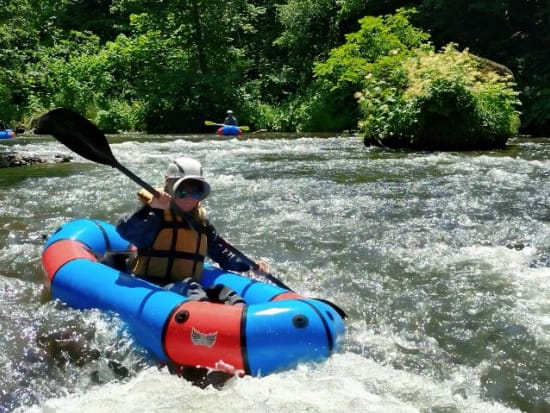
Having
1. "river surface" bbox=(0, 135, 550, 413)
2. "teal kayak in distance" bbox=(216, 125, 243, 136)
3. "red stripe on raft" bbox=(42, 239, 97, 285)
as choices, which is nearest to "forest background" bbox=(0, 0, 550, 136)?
"teal kayak in distance" bbox=(216, 125, 243, 136)

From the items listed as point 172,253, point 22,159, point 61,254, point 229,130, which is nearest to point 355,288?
point 172,253

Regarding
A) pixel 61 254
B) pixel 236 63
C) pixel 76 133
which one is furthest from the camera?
pixel 236 63

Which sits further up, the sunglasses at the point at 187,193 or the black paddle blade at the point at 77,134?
the black paddle blade at the point at 77,134

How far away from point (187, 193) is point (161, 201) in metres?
0.15

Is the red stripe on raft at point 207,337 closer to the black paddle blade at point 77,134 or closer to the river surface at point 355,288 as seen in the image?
the river surface at point 355,288

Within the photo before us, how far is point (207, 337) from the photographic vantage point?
292 cm

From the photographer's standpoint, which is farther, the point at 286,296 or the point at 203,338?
the point at 286,296

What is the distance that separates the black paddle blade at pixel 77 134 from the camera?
14.3 feet

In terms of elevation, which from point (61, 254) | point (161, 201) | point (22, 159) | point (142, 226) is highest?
point (161, 201)

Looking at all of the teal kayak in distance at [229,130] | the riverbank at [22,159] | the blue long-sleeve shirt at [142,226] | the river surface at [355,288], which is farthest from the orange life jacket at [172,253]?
the teal kayak in distance at [229,130]

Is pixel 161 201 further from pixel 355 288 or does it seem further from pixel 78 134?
pixel 355 288

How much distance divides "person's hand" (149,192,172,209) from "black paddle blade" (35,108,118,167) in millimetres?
895

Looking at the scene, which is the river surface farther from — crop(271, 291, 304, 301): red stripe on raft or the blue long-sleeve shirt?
the blue long-sleeve shirt

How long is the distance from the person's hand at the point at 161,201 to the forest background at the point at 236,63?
498 inches
